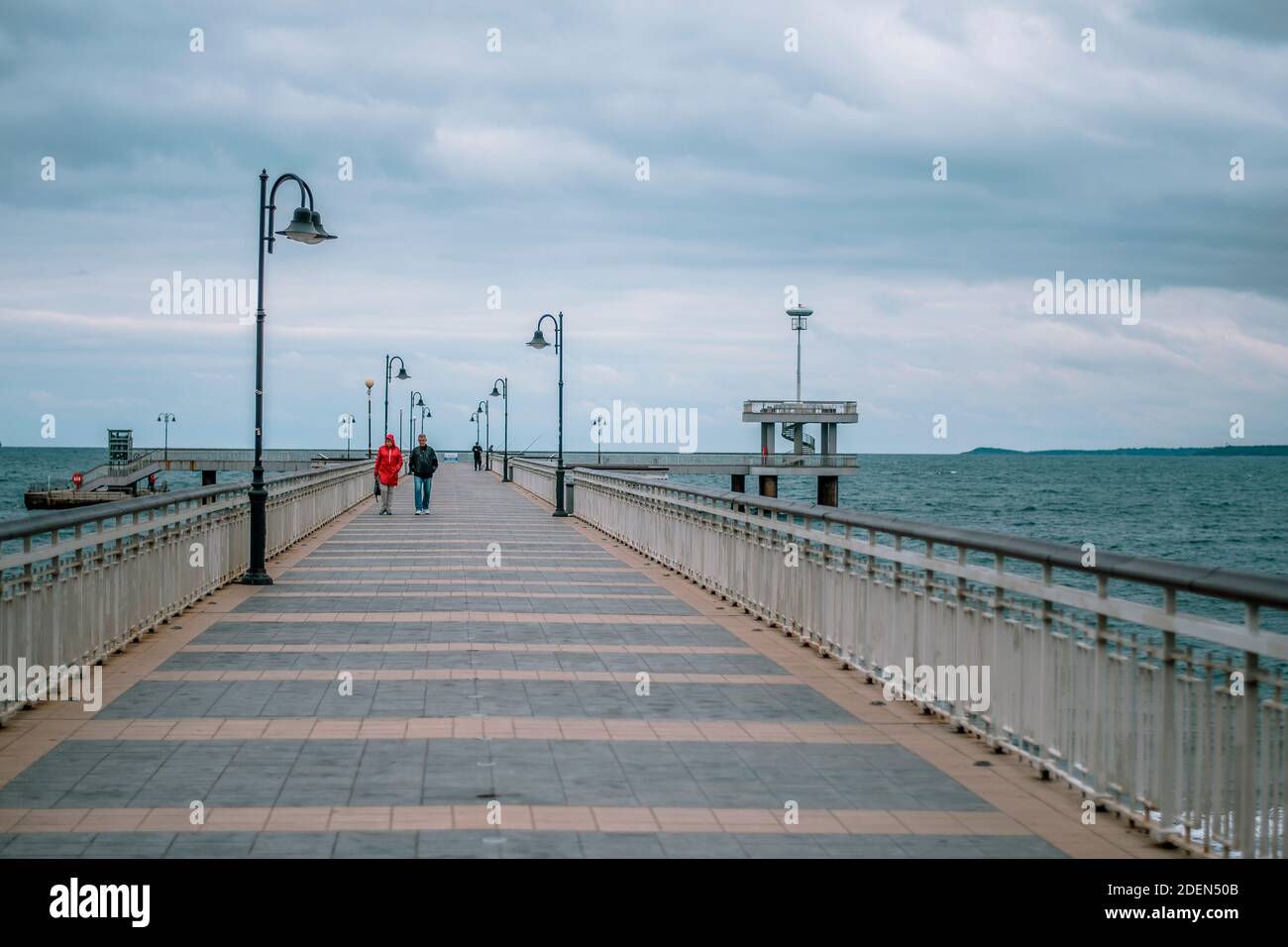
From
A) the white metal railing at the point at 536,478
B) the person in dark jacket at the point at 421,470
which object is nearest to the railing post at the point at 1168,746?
the person in dark jacket at the point at 421,470

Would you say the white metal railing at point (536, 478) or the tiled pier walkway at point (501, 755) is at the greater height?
the white metal railing at point (536, 478)

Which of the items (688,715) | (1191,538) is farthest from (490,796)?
(1191,538)

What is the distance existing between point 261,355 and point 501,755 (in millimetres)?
11932

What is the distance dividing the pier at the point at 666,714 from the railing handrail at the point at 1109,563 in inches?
0.9

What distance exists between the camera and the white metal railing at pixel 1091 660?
576 centimetres

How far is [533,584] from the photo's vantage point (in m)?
18.2

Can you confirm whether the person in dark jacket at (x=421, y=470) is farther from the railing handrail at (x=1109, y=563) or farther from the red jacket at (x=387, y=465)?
the railing handrail at (x=1109, y=563)

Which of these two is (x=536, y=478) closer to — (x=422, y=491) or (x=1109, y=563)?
(x=422, y=491)

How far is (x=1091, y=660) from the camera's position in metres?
7.15

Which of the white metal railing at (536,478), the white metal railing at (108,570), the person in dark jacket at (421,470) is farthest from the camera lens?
the white metal railing at (536,478)

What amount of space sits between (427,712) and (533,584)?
29.2 ft

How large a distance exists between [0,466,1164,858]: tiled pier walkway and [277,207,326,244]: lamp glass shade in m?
6.01

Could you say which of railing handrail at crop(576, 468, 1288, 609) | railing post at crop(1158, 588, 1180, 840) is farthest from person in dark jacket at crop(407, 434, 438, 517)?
railing post at crop(1158, 588, 1180, 840)
